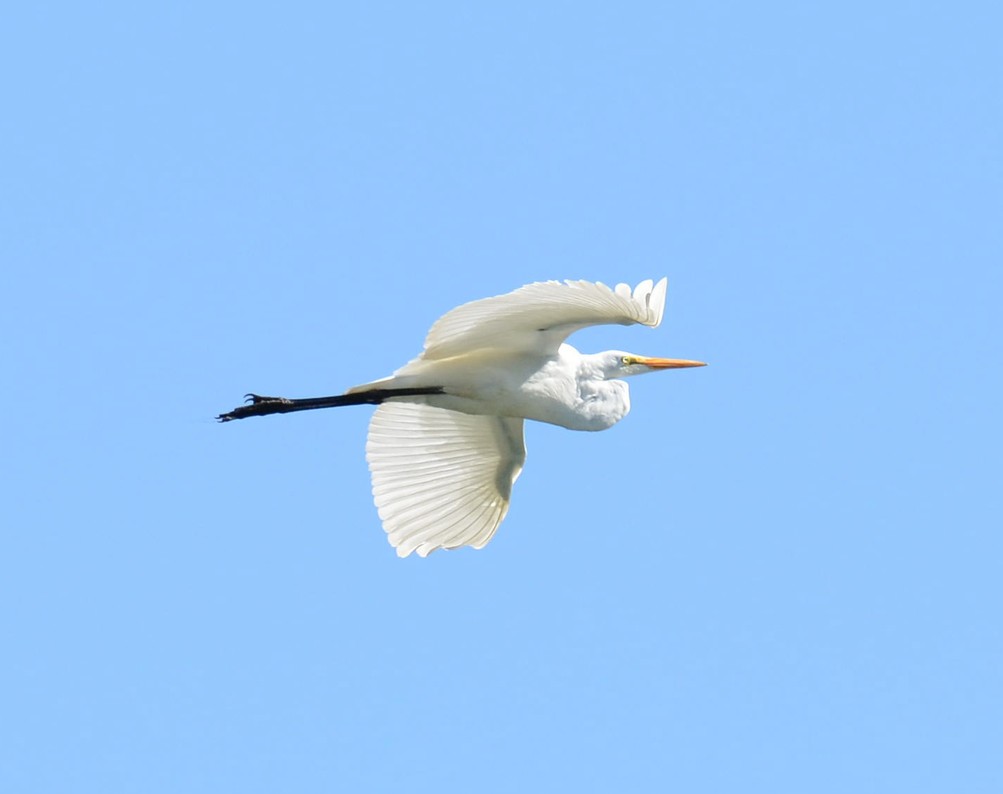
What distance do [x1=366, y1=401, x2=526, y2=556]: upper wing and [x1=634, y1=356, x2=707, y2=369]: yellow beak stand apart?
846 millimetres

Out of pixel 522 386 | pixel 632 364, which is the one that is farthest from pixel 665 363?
pixel 522 386

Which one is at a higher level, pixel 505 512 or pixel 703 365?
pixel 703 365

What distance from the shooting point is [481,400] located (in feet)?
32.0

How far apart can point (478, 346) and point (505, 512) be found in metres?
1.45

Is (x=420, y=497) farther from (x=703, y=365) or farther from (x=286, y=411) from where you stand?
(x=703, y=365)

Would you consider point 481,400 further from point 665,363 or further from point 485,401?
point 665,363

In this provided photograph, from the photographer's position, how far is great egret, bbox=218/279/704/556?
884cm

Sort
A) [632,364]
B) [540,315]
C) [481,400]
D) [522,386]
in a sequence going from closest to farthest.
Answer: [540,315]
[522,386]
[481,400]
[632,364]

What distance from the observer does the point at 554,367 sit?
9.66 metres

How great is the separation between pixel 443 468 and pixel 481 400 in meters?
0.96

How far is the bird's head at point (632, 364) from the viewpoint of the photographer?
10.1 metres

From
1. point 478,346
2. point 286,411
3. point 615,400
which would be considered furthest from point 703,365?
point 286,411

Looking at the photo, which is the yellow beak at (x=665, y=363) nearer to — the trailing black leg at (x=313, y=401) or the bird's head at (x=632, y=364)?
the bird's head at (x=632, y=364)

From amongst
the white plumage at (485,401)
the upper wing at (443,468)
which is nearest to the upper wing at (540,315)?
the white plumage at (485,401)
